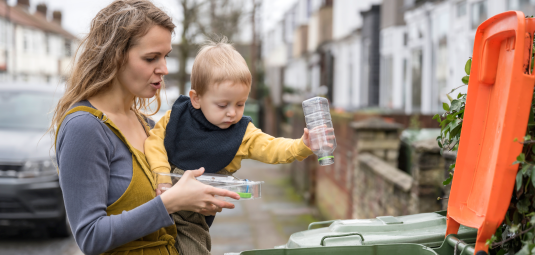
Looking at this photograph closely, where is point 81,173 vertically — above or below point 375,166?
above

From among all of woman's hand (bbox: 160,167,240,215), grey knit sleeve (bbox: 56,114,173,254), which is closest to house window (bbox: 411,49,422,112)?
woman's hand (bbox: 160,167,240,215)

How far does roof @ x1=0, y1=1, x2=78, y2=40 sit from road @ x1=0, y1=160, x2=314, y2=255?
30489 millimetres

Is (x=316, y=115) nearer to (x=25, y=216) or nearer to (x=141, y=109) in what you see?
(x=141, y=109)

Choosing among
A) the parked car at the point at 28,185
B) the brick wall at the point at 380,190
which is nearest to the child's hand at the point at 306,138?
the brick wall at the point at 380,190

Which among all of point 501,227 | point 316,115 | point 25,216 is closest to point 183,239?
point 316,115

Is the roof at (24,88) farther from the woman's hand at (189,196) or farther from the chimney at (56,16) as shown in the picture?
the chimney at (56,16)

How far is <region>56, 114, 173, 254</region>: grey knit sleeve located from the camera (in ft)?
4.69

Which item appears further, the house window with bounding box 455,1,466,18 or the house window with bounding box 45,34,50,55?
the house window with bounding box 45,34,50,55

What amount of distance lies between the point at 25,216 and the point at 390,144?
13.3 ft

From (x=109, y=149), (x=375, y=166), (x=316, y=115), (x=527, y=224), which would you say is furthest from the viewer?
(x=375, y=166)

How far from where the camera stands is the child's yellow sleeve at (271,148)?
1829mm

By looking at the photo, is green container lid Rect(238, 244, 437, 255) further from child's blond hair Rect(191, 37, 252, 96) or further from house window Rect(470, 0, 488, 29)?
house window Rect(470, 0, 488, 29)

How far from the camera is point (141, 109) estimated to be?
7.20 feet

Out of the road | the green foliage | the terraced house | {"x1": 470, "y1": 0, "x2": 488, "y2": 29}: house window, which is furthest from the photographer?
the terraced house
